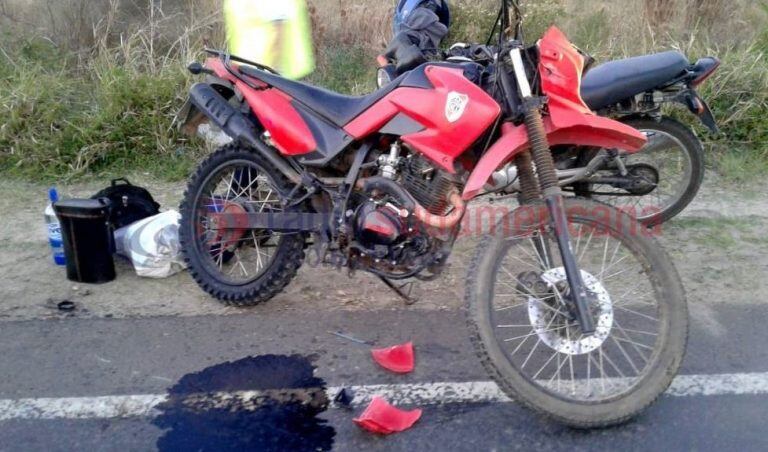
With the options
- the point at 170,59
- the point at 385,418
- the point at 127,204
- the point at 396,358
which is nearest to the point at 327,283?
the point at 396,358

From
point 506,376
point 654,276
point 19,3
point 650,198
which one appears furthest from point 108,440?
point 19,3

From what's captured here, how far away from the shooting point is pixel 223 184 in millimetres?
4168

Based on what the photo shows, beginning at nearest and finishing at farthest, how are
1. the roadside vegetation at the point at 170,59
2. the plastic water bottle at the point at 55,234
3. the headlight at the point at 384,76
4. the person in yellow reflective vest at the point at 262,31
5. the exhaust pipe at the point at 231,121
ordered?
the exhaust pipe at the point at 231,121 → the headlight at the point at 384,76 → the plastic water bottle at the point at 55,234 → the person in yellow reflective vest at the point at 262,31 → the roadside vegetation at the point at 170,59

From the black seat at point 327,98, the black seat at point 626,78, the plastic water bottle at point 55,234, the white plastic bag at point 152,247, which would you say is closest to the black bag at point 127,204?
the white plastic bag at point 152,247

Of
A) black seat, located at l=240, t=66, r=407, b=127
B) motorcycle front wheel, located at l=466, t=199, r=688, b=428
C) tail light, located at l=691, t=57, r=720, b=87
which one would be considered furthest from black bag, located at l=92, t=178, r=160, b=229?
tail light, located at l=691, t=57, r=720, b=87

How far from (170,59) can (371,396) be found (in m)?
4.82

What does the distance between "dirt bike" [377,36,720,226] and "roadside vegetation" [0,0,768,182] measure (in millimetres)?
1318

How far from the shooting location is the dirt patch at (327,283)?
13.4ft

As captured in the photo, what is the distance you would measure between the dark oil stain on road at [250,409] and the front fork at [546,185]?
1093 millimetres

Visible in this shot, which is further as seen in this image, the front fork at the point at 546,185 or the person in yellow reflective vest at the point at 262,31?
the person in yellow reflective vest at the point at 262,31

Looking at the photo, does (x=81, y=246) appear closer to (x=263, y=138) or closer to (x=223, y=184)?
(x=223, y=184)

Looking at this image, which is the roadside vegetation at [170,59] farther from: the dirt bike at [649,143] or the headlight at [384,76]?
the headlight at [384,76]

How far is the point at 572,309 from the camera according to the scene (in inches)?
116

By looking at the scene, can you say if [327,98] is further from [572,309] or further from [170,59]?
[170,59]
